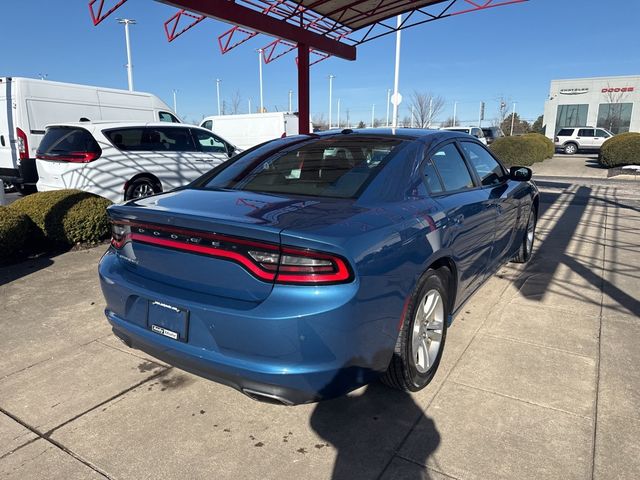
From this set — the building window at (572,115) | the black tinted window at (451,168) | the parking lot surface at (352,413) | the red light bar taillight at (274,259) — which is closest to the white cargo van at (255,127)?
the black tinted window at (451,168)

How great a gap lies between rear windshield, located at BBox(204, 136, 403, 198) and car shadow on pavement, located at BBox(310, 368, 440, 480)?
1.11 meters

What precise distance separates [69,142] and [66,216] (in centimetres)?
180

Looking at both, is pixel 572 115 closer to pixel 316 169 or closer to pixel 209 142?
pixel 209 142

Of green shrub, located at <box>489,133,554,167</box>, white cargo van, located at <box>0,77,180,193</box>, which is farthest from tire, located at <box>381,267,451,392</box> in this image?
green shrub, located at <box>489,133,554,167</box>

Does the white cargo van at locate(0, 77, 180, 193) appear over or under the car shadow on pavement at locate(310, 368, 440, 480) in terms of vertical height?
over

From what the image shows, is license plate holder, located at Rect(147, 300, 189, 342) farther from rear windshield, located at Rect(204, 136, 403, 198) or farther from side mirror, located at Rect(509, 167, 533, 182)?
side mirror, located at Rect(509, 167, 533, 182)

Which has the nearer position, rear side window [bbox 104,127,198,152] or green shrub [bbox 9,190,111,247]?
green shrub [bbox 9,190,111,247]

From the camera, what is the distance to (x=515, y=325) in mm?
3719

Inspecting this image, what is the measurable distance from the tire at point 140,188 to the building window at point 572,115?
4691 cm

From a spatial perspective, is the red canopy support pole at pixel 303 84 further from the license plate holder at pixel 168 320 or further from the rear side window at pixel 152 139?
the license plate holder at pixel 168 320

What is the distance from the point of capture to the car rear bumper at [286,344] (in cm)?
194

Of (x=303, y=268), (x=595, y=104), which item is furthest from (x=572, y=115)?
(x=303, y=268)

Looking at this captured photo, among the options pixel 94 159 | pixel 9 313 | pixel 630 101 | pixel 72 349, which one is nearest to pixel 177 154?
pixel 94 159

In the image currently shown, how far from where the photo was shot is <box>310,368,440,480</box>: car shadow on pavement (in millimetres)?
2139
